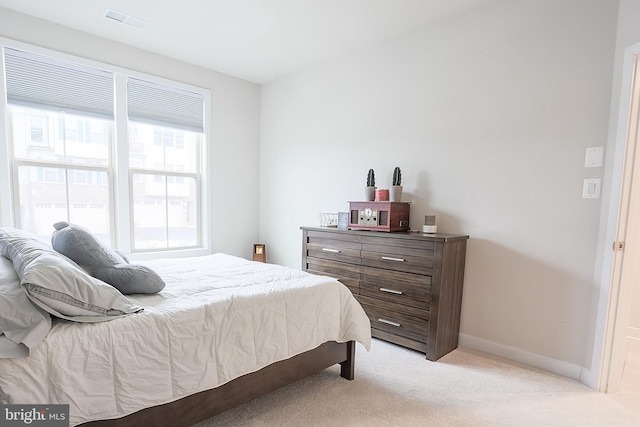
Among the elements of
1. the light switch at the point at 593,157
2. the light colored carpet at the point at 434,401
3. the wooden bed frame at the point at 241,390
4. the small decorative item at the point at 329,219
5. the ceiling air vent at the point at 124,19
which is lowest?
the light colored carpet at the point at 434,401

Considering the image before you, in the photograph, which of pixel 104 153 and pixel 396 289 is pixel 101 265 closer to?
pixel 396 289

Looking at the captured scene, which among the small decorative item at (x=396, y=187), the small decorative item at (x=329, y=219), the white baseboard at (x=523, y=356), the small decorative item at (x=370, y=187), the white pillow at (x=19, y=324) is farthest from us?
the small decorative item at (x=329, y=219)

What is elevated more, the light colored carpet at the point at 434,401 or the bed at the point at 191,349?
the bed at the point at 191,349

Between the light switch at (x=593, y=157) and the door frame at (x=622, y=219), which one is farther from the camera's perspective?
the light switch at (x=593, y=157)

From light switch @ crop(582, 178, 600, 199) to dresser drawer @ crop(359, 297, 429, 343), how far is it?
53.9 inches

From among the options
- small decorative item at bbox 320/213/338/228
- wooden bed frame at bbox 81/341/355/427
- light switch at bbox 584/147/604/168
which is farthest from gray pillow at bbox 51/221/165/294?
light switch at bbox 584/147/604/168

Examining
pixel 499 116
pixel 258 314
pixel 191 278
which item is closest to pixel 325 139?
pixel 499 116

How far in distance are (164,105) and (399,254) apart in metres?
3.02

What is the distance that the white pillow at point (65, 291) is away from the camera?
121 centimetres

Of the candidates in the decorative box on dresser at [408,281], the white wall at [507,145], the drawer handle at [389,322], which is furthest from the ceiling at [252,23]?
the drawer handle at [389,322]

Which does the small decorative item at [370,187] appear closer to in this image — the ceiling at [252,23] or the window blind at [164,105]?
the ceiling at [252,23]

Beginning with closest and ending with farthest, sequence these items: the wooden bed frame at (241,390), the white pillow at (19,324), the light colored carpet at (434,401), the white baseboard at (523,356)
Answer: the white pillow at (19,324) → the wooden bed frame at (241,390) → the light colored carpet at (434,401) → the white baseboard at (523,356)

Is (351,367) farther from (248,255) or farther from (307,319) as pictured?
(248,255)

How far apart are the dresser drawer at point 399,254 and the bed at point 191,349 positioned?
2.15 ft
